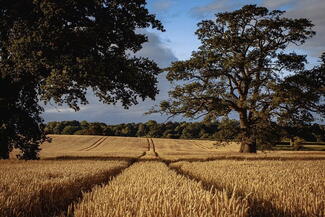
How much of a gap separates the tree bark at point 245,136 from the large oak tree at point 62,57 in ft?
38.9

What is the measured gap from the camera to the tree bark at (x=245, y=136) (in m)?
27.0

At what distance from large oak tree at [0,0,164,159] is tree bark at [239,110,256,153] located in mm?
11869

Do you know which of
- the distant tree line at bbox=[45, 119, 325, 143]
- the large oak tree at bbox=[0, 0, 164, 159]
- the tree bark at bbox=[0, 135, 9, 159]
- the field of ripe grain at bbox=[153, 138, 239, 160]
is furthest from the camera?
the distant tree line at bbox=[45, 119, 325, 143]

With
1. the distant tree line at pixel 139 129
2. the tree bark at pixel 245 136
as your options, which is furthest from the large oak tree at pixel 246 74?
the distant tree line at pixel 139 129

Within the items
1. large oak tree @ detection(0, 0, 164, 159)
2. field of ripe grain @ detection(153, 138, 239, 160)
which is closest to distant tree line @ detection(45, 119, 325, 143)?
field of ripe grain @ detection(153, 138, 239, 160)

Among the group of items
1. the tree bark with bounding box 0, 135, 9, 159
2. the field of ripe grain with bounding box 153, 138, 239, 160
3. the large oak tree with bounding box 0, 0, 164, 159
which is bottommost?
the field of ripe grain with bounding box 153, 138, 239, 160

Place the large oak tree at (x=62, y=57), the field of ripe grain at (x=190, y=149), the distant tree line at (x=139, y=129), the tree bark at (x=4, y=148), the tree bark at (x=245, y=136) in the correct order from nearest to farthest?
the large oak tree at (x=62, y=57) < the tree bark at (x=4, y=148) < the tree bark at (x=245, y=136) < the field of ripe grain at (x=190, y=149) < the distant tree line at (x=139, y=129)

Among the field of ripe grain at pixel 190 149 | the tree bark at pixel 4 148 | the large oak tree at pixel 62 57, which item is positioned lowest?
the field of ripe grain at pixel 190 149

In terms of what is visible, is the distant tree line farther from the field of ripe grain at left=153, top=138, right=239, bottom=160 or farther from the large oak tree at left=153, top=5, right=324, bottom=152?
the large oak tree at left=153, top=5, right=324, bottom=152

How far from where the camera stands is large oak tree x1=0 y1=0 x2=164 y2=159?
15.5 m

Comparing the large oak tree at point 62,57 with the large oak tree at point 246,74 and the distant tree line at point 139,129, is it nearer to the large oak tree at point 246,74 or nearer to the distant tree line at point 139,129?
the large oak tree at point 246,74

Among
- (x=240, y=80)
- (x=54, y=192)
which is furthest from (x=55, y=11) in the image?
(x=240, y=80)

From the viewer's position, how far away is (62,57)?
1570cm

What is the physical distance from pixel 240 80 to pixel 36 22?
754 inches
